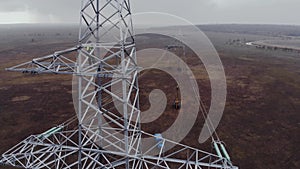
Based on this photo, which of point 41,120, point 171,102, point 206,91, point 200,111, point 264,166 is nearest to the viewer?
point 264,166

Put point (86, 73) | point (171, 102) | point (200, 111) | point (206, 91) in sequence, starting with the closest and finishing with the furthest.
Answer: point (86, 73), point (200, 111), point (171, 102), point (206, 91)

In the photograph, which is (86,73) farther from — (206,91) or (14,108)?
(206,91)

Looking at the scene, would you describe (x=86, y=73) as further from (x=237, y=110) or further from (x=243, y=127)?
(x=237, y=110)

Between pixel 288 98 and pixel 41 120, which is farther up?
pixel 288 98

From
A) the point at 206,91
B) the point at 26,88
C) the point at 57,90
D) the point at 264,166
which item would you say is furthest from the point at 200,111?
the point at 26,88

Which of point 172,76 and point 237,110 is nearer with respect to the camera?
point 237,110

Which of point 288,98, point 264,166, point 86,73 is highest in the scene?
point 86,73
